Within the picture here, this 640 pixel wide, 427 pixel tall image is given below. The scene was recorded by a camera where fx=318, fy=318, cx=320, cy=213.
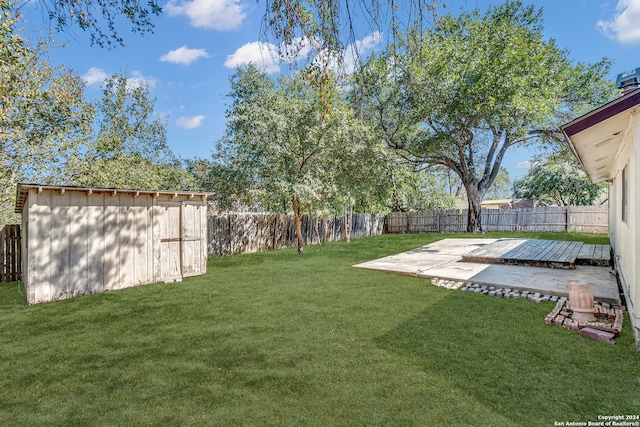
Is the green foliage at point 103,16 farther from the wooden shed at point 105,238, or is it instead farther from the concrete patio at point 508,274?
Answer: the concrete patio at point 508,274

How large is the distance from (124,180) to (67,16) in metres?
8.70

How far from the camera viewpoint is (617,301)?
159 inches

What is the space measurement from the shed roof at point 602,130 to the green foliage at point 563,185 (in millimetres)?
14893

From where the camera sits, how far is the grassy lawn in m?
2.10

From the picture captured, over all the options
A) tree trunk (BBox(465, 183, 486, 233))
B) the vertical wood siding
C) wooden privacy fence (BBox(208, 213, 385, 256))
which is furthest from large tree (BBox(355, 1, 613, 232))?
the vertical wood siding

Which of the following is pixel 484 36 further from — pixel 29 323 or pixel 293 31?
pixel 29 323

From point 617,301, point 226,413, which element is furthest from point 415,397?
point 617,301

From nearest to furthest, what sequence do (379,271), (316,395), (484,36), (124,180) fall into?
(316,395) < (379,271) < (124,180) < (484,36)

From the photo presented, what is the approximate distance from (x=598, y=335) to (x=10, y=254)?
10383mm

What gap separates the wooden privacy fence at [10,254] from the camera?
6945 millimetres

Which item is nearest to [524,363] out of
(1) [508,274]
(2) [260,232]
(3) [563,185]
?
(1) [508,274]

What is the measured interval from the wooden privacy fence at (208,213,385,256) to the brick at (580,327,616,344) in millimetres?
9343

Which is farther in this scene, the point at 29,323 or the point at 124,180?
the point at 124,180

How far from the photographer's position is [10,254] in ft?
23.2
